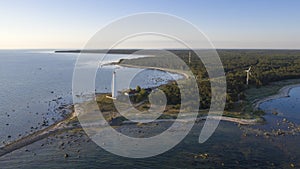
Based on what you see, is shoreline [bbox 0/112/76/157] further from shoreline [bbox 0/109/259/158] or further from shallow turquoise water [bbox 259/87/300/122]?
shallow turquoise water [bbox 259/87/300/122]

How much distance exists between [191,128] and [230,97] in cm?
1569

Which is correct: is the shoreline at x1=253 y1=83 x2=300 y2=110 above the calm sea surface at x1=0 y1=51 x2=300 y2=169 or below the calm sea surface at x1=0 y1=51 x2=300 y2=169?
above

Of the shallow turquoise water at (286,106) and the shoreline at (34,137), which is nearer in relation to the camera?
the shoreline at (34,137)

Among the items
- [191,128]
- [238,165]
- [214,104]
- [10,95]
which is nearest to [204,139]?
[191,128]

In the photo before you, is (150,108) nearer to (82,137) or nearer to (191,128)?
(191,128)

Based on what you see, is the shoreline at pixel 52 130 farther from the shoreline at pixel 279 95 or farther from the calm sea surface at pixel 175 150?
the shoreline at pixel 279 95

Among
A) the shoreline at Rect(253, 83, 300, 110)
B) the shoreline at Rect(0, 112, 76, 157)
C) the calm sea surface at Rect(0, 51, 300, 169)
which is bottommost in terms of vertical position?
the calm sea surface at Rect(0, 51, 300, 169)

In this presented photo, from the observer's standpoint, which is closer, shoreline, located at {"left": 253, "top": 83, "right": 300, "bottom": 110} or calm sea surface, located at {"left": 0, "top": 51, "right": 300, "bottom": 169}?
calm sea surface, located at {"left": 0, "top": 51, "right": 300, "bottom": 169}

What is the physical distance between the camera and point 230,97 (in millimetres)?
47031

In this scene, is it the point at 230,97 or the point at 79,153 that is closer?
the point at 79,153

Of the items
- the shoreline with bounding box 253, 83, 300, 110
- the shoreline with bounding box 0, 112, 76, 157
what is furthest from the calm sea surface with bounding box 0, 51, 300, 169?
the shoreline with bounding box 253, 83, 300, 110

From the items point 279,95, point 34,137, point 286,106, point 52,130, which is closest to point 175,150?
point 52,130

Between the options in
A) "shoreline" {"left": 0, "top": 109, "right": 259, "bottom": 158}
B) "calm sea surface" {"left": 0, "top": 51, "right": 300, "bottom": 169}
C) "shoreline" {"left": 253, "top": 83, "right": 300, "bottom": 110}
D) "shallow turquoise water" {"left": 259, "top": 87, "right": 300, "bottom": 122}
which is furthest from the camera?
"shoreline" {"left": 253, "top": 83, "right": 300, "bottom": 110}

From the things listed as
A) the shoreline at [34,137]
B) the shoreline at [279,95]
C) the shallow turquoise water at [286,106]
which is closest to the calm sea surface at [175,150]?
the shoreline at [34,137]
